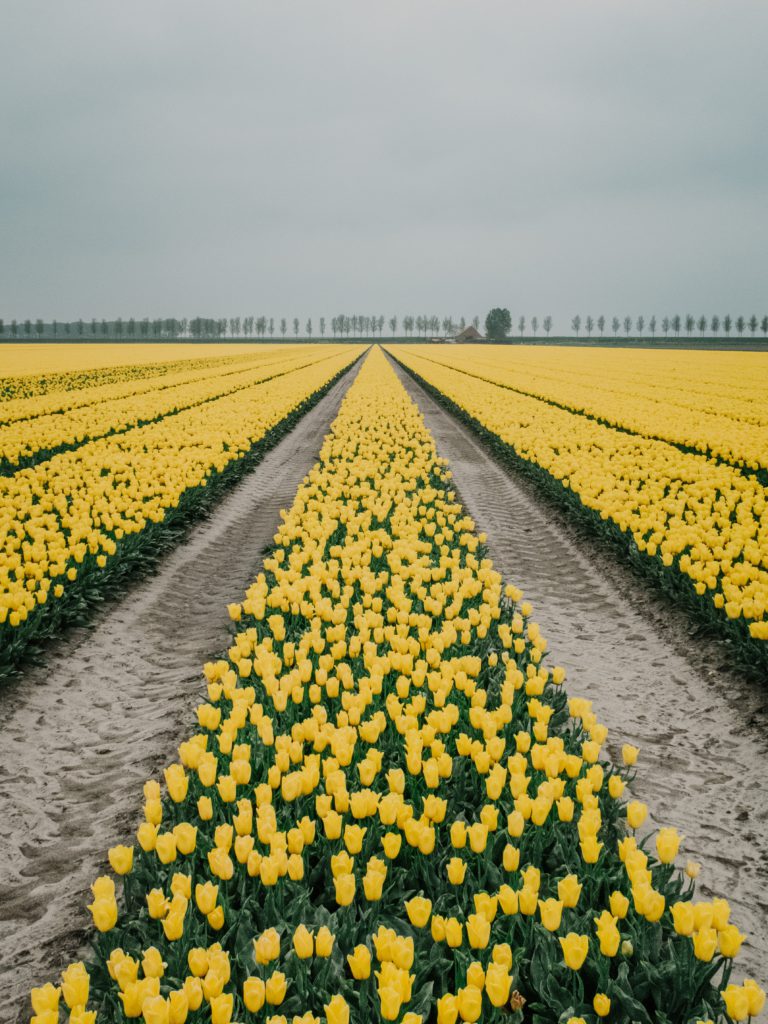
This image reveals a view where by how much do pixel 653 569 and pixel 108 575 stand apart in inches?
234

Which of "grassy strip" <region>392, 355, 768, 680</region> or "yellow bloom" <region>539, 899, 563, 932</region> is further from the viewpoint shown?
"grassy strip" <region>392, 355, 768, 680</region>

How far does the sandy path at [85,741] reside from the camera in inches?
135

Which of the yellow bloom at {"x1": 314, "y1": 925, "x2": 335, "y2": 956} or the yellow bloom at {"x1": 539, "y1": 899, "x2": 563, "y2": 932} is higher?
the yellow bloom at {"x1": 539, "y1": 899, "x2": 563, "y2": 932}

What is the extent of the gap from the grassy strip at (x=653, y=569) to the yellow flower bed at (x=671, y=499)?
90mm

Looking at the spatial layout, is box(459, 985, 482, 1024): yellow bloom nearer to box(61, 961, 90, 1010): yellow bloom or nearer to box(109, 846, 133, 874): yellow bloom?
box(61, 961, 90, 1010): yellow bloom

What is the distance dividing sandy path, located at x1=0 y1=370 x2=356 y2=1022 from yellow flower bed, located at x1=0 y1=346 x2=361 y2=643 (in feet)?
2.10

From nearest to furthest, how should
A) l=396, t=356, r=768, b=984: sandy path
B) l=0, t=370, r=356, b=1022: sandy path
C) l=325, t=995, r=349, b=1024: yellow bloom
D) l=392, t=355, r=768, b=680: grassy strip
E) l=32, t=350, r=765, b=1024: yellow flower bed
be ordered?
l=325, t=995, r=349, b=1024: yellow bloom → l=32, t=350, r=765, b=1024: yellow flower bed → l=0, t=370, r=356, b=1022: sandy path → l=396, t=356, r=768, b=984: sandy path → l=392, t=355, r=768, b=680: grassy strip

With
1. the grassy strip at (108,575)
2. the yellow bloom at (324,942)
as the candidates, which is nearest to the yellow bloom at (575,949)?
the yellow bloom at (324,942)

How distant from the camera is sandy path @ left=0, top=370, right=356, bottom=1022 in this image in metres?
3.42

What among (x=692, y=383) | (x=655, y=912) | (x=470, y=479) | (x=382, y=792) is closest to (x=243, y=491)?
(x=470, y=479)

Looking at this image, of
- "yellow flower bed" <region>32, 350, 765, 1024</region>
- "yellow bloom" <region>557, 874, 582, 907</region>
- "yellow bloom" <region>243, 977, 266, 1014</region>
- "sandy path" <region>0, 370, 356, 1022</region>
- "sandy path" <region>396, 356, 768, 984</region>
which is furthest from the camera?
"sandy path" <region>396, 356, 768, 984</region>

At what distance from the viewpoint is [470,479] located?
47.6 ft

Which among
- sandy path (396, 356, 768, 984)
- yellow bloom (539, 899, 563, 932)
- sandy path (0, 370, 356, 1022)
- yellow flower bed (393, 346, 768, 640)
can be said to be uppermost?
yellow flower bed (393, 346, 768, 640)

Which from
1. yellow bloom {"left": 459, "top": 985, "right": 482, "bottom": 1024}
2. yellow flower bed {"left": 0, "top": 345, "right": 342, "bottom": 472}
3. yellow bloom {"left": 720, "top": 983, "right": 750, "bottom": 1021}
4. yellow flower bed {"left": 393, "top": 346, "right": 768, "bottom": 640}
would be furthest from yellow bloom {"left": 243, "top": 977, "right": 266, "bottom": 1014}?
yellow flower bed {"left": 0, "top": 345, "right": 342, "bottom": 472}
